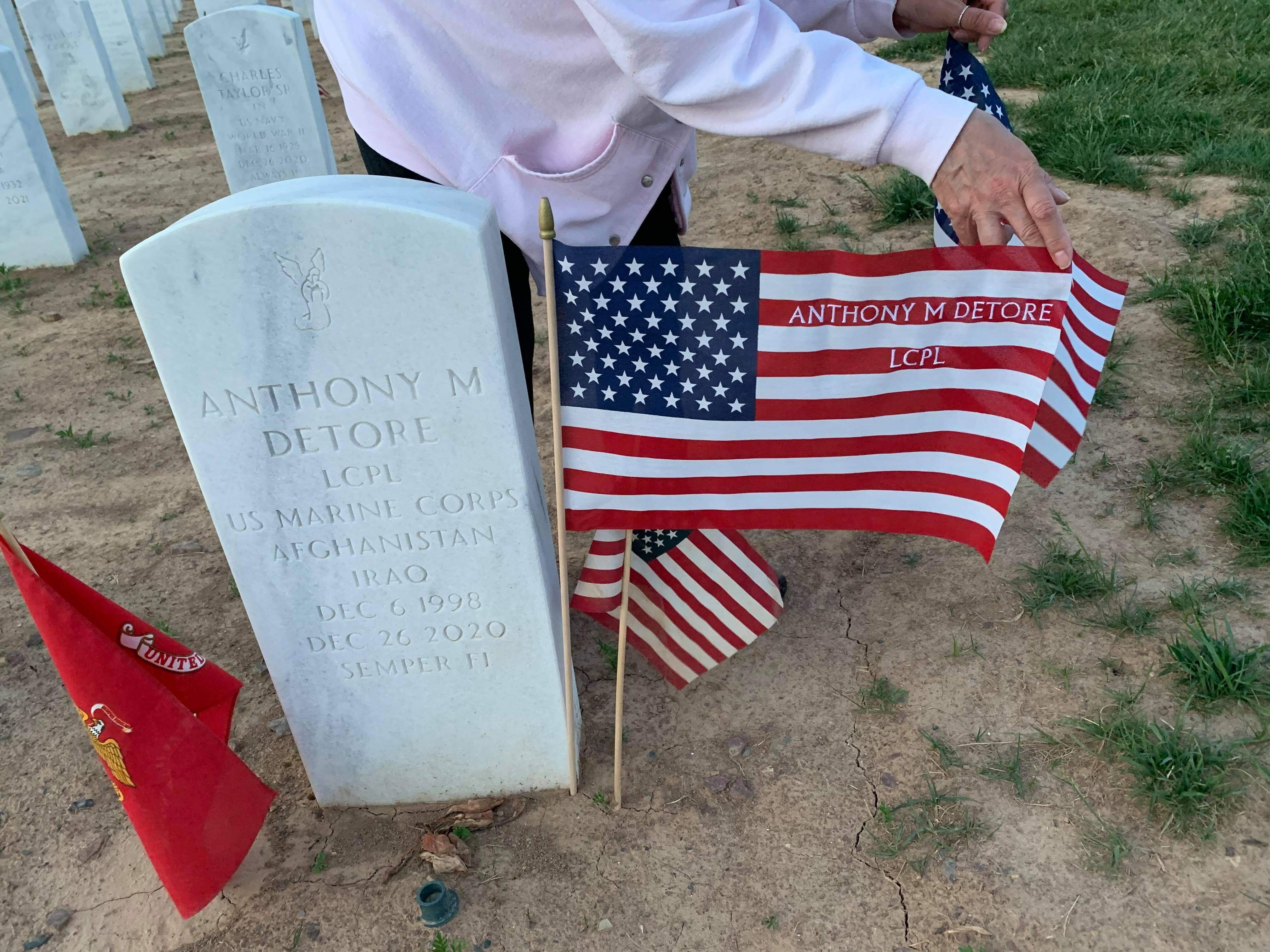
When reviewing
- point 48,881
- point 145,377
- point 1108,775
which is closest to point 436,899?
point 48,881

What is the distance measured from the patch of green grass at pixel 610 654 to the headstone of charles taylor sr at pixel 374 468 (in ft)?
1.42

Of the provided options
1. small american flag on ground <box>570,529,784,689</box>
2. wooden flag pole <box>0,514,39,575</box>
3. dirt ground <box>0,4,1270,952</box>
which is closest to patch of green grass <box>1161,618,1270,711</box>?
dirt ground <box>0,4,1270,952</box>

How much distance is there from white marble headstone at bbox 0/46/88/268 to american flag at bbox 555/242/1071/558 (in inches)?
211

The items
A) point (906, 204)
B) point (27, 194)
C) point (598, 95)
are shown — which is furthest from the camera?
point (27, 194)

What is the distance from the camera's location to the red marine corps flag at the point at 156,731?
72.9 inches

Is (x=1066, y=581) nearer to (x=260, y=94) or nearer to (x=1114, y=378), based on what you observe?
(x=1114, y=378)

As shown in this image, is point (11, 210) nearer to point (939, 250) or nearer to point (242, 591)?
point (242, 591)

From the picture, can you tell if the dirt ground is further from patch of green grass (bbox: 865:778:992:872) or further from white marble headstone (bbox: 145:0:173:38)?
white marble headstone (bbox: 145:0:173:38)

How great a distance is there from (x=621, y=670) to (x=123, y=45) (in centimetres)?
1144

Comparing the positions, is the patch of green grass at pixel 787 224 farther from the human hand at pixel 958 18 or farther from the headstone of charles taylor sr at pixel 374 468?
the headstone of charles taylor sr at pixel 374 468

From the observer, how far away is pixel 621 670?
2.03 meters

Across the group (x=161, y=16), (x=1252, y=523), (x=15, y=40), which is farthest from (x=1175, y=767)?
(x=161, y=16)

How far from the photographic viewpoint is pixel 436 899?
1.96 m

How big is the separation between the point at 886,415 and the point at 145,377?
159 inches
